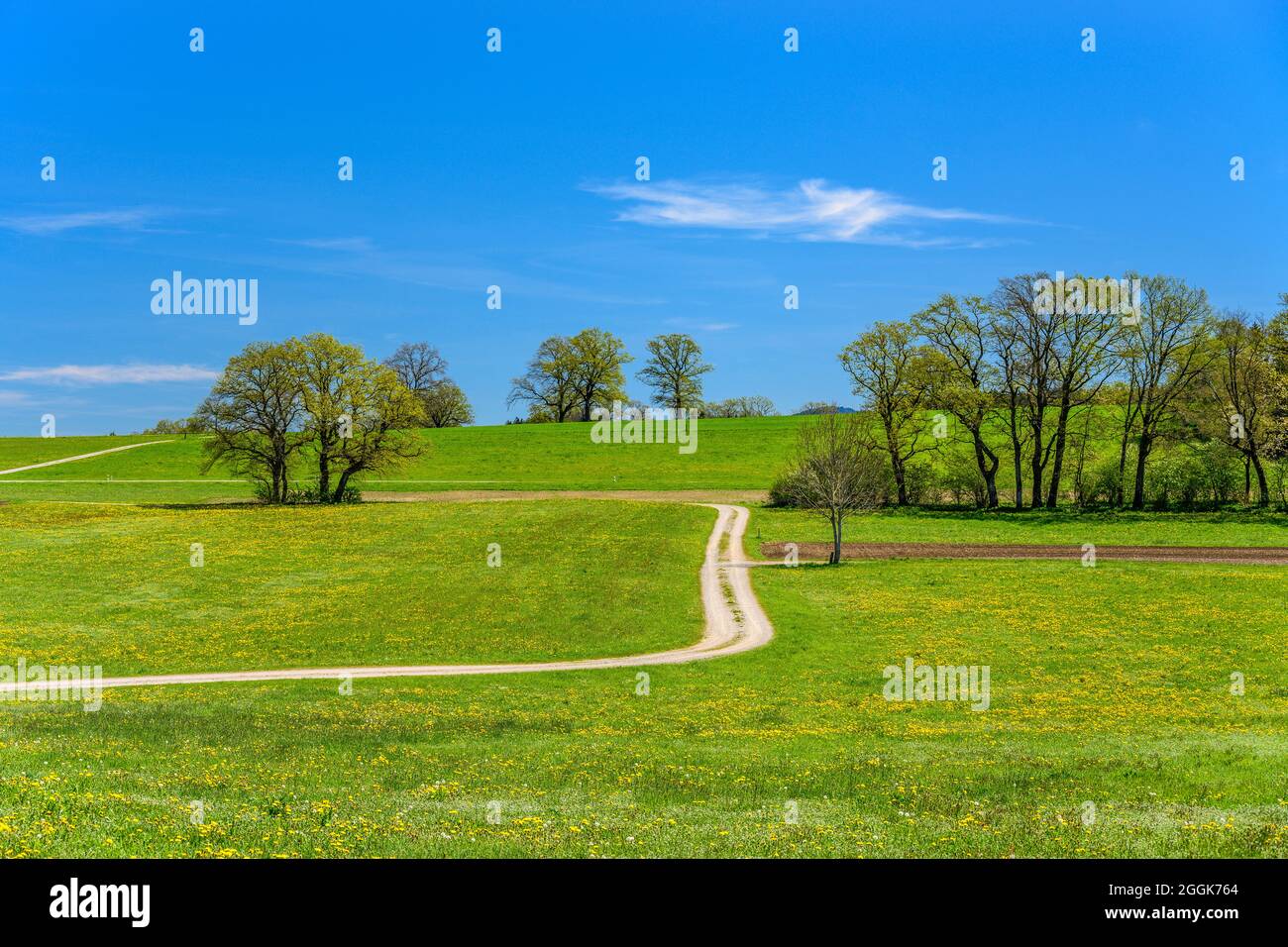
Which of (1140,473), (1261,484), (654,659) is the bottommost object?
(654,659)

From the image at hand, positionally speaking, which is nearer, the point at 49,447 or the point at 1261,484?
the point at 1261,484

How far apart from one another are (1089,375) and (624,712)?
6663cm

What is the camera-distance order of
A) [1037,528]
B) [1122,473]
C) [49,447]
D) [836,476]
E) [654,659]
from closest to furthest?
[654,659], [836,476], [1037,528], [1122,473], [49,447]

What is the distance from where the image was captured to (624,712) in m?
26.0

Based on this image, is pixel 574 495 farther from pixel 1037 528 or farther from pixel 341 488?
pixel 1037 528

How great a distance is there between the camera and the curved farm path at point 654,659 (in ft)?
101

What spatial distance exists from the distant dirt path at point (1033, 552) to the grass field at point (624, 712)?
131 inches

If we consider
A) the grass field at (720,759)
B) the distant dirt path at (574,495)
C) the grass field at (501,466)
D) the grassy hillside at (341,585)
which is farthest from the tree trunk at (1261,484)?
the grassy hillside at (341,585)

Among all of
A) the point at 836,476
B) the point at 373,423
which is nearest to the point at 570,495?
the point at 373,423
